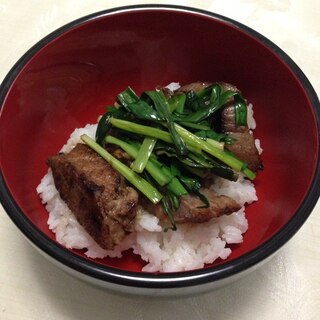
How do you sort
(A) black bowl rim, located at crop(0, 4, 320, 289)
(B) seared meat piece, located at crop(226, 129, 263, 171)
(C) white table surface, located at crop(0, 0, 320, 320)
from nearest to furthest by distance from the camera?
(A) black bowl rim, located at crop(0, 4, 320, 289), (C) white table surface, located at crop(0, 0, 320, 320), (B) seared meat piece, located at crop(226, 129, 263, 171)

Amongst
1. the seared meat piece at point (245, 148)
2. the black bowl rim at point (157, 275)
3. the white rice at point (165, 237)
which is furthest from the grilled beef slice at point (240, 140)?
the black bowl rim at point (157, 275)

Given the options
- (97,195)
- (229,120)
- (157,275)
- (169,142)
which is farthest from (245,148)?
(157,275)

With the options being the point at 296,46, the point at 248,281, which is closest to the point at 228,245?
the point at 248,281

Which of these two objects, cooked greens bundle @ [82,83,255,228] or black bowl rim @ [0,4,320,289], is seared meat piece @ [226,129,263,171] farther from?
black bowl rim @ [0,4,320,289]

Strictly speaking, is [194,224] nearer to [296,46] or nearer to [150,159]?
[150,159]

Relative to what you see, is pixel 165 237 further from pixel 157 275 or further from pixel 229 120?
pixel 229 120

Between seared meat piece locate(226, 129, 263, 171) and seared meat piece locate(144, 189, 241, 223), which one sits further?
seared meat piece locate(226, 129, 263, 171)

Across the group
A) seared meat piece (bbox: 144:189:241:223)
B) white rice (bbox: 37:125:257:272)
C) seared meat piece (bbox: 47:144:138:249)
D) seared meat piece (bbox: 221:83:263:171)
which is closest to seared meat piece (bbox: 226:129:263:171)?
seared meat piece (bbox: 221:83:263:171)
